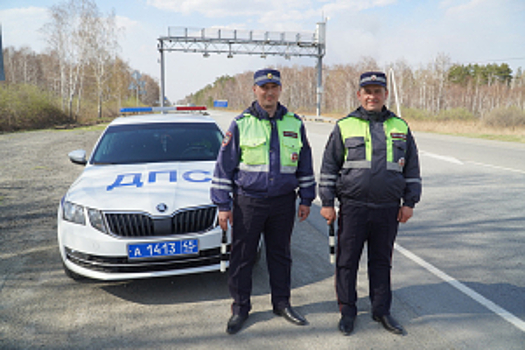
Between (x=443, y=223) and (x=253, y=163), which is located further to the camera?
(x=443, y=223)

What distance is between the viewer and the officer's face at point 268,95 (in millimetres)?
3113

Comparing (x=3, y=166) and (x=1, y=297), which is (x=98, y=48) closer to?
(x=3, y=166)

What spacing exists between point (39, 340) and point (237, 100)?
127 metres

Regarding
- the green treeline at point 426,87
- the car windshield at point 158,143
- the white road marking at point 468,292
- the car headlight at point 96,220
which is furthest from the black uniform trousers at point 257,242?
the green treeline at point 426,87

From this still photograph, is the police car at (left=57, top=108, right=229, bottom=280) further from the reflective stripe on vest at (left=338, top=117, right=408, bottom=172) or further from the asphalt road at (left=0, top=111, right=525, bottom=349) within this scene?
the reflective stripe on vest at (left=338, top=117, right=408, bottom=172)

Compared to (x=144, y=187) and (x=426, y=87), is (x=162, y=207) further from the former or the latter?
(x=426, y=87)

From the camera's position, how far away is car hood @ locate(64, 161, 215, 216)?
3.56 metres

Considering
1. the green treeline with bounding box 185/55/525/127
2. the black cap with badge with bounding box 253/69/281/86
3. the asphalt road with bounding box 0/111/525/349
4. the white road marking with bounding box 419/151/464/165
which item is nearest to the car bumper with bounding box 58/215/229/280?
the asphalt road with bounding box 0/111/525/349

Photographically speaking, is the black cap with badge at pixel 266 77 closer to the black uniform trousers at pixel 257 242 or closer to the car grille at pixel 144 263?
the black uniform trousers at pixel 257 242

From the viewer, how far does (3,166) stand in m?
11.3

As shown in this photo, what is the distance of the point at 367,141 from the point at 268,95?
83 cm

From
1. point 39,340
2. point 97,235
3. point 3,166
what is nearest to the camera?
point 39,340

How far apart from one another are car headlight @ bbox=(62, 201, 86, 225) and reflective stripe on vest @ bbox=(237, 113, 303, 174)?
157 cm

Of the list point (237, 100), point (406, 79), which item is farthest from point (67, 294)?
point (237, 100)
